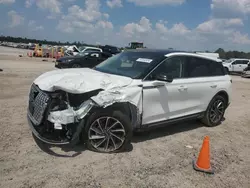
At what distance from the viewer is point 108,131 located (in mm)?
3984

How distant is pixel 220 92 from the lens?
19.4 ft

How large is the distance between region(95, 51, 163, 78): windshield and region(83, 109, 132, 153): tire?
875 mm

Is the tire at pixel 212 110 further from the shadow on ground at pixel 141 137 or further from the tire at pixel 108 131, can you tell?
the tire at pixel 108 131

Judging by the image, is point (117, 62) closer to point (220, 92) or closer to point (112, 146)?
point (112, 146)

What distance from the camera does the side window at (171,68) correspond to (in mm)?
4602

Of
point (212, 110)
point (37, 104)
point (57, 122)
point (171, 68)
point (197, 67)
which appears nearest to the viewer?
point (57, 122)

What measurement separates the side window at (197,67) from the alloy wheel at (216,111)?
2.53ft

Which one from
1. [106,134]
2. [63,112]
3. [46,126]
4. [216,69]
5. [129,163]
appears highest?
[216,69]

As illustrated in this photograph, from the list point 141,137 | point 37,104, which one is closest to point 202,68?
point 141,137

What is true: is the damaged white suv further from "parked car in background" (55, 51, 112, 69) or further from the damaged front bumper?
"parked car in background" (55, 51, 112, 69)

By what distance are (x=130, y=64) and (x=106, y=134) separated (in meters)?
1.62

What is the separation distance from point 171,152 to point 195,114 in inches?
54.1

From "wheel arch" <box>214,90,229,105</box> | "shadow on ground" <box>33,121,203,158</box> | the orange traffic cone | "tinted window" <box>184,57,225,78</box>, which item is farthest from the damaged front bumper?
"wheel arch" <box>214,90,229,105</box>

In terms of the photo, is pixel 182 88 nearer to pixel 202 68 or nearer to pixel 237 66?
pixel 202 68
